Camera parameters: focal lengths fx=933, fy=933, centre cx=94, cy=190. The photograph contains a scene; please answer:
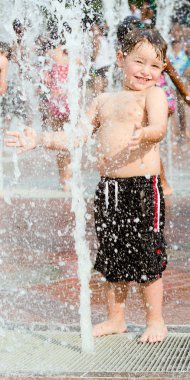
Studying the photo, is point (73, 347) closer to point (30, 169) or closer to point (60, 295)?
point (60, 295)

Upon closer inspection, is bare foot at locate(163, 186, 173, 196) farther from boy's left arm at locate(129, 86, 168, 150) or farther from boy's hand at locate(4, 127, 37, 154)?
boy's hand at locate(4, 127, 37, 154)

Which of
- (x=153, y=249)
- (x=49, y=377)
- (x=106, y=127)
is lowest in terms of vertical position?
(x=49, y=377)

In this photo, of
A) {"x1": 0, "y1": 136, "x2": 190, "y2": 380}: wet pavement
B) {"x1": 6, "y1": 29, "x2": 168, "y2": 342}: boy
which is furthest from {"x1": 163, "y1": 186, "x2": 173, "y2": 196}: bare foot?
{"x1": 6, "y1": 29, "x2": 168, "y2": 342}: boy

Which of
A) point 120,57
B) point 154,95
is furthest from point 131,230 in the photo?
point 120,57

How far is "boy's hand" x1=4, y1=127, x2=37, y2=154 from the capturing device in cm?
358

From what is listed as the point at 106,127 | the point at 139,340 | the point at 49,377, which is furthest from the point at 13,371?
the point at 106,127

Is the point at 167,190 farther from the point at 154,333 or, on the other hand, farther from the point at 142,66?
the point at 154,333

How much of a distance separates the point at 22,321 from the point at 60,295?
0.47 metres

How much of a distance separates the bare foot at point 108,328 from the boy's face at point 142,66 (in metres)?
0.98

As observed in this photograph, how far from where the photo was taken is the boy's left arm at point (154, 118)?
3624mm

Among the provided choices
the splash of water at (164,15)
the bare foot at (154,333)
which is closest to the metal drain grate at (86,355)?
the bare foot at (154,333)

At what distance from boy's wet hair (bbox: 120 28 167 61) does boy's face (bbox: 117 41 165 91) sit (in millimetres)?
15

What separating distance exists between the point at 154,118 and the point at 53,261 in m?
1.68

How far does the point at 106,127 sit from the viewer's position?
390 cm
